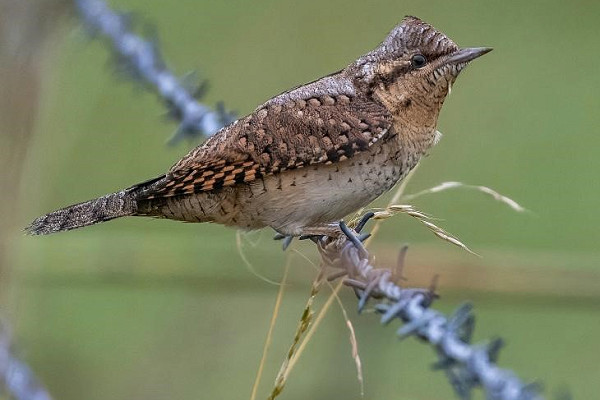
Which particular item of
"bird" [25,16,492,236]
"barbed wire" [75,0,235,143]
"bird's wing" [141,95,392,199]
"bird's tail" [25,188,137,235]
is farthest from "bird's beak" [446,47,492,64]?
"bird's tail" [25,188,137,235]

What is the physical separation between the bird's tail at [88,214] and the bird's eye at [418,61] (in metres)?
0.61

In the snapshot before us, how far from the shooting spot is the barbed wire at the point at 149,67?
249 cm

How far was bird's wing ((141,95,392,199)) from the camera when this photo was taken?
2.42 m

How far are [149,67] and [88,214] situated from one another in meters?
0.31

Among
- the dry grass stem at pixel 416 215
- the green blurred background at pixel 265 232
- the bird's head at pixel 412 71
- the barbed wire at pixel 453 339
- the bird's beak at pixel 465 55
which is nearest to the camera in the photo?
the barbed wire at pixel 453 339

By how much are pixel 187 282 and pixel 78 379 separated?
2.70 feet

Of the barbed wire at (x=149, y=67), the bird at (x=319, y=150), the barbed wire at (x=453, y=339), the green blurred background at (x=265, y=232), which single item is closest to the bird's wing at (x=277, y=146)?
the bird at (x=319, y=150)

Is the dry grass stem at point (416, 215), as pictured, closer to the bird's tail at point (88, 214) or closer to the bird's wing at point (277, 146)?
the bird's wing at point (277, 146)

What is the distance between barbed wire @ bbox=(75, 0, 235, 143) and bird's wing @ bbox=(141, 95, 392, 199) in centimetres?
11

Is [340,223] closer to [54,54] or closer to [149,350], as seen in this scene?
[54,54]

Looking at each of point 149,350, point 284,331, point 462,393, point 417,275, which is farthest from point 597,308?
point 462,393

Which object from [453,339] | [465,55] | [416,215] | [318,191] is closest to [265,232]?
[318,191]

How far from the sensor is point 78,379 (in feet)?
15.1

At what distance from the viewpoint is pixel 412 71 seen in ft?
8.10
